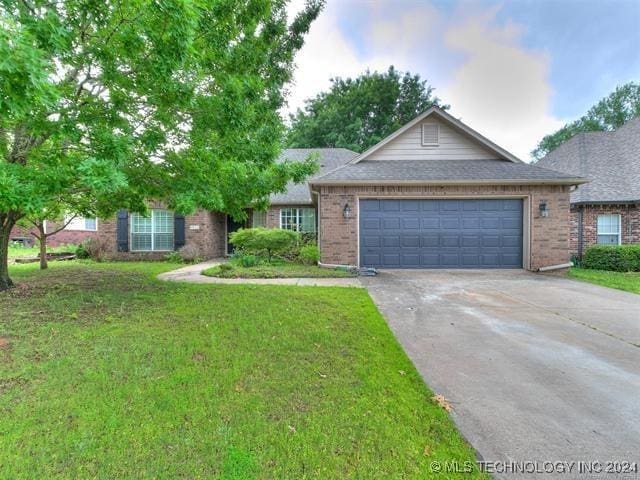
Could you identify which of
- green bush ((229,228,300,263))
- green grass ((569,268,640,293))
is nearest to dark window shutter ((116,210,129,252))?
green bush ((229,228,300,263))

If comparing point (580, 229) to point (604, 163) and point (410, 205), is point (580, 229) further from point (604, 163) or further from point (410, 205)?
point (410, 205)

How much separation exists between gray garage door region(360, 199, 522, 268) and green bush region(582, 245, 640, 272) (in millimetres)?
3501

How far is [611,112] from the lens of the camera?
33.2 meters

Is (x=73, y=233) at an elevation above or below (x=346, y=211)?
below

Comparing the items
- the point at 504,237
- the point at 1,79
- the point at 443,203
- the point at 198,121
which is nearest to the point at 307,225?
the point at 443,203

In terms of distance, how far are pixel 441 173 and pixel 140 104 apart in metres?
8.81

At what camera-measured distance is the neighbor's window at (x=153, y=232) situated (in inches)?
526

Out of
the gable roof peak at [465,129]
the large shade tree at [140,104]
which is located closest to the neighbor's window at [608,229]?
the gable roof peak at [465,129]

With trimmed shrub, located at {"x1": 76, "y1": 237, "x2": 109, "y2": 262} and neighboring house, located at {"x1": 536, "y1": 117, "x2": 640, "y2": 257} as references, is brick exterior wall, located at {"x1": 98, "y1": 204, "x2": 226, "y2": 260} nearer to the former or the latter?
trimmed shrub, located at {"x1": 76, "y1": 237, "x2": 109, "y2": 262}

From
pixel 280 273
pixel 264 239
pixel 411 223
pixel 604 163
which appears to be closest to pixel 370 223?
pixel 411 223

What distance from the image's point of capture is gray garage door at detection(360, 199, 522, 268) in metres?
10.2

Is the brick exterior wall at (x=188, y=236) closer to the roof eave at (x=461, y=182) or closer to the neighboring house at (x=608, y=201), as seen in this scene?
the roof eave at (x=461, y=182)

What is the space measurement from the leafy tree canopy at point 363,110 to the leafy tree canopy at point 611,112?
16.5 metres

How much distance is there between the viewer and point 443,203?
10.2 meters
